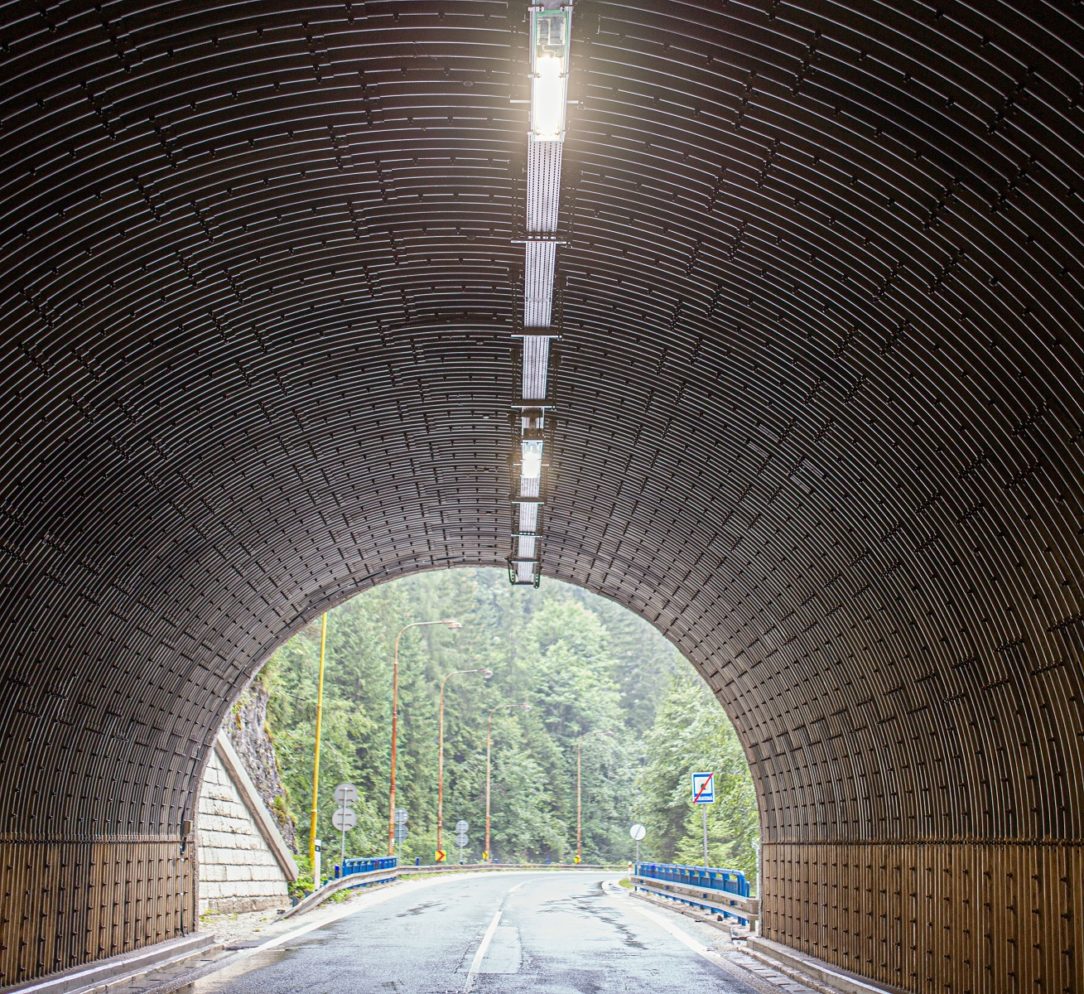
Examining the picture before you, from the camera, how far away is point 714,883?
92.0 feet

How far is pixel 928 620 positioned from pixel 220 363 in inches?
306

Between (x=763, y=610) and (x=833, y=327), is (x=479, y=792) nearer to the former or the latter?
(x=763, y=610)

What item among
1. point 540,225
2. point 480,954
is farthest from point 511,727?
point 540,225

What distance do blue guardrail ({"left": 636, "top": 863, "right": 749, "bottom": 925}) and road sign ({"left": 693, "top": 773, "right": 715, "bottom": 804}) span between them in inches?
58.2

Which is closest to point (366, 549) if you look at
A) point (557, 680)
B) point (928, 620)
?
point (928, 620)

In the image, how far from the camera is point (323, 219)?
36.8ft

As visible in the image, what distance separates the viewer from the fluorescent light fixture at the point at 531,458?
56.5ft

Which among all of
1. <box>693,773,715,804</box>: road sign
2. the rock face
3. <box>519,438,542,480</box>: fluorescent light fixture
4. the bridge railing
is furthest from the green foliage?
<box>519,438,542,480</box>: fluorescent light fixture

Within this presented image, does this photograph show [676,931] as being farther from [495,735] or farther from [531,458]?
[495,735]

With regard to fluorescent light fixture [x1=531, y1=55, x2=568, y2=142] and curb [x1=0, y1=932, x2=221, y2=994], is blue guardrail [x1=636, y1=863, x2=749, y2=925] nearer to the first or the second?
curb [x1=0, y1=932, x2=221, y2=994]

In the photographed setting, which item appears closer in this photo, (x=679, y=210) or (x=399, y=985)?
(x=679, y=210)

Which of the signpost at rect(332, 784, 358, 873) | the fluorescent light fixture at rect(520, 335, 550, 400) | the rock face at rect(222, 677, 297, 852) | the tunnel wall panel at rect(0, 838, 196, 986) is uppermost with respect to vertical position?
the fluorescent light fixture at rect(520, 335, 550, 400)

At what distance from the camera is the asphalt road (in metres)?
14.8

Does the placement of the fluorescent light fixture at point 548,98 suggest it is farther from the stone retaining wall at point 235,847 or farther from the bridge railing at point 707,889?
the stone retaining wall at point 235,847
